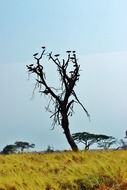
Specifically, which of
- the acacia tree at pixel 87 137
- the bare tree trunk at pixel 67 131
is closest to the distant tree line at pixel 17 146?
the acacia tree at pixel 87 137

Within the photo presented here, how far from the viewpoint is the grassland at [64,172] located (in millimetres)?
14590

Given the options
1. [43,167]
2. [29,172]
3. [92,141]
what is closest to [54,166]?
[43,167]

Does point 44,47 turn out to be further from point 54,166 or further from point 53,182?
point 53,182

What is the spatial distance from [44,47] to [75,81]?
2.18 metres

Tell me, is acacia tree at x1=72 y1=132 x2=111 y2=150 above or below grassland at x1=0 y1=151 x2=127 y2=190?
above

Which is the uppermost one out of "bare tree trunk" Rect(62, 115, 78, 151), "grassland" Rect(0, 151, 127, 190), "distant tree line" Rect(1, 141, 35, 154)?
"distant tree line" Rect(1, 141, 35, 154)

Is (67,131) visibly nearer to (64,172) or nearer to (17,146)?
(64,172)

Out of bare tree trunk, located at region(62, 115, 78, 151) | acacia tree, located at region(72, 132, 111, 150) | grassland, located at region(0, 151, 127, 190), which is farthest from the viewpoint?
acacia tree, located at region(72, 132, 111, 150)

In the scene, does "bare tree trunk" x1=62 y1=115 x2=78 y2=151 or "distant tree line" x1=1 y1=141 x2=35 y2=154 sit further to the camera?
"distant tree line" x1=1 y1=141 x2=35 y2=154

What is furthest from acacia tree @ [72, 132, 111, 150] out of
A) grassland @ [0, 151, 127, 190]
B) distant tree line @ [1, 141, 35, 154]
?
grassland @ [0, 151, 127, 190]

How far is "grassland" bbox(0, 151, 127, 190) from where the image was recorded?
1459cm

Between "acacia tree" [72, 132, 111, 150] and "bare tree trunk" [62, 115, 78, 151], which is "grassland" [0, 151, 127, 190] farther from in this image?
"acacia tree" [72, 132, 111, 150]

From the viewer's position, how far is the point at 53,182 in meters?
15.0

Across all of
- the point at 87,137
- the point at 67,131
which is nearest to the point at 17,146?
the point at 87,137
